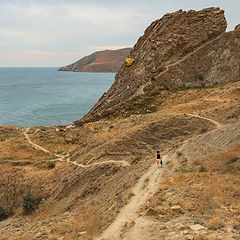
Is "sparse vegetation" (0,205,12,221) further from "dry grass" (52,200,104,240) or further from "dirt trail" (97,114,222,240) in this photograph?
"dirt trail" (97,114,222,240)

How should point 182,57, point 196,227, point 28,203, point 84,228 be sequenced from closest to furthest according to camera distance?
point 196,227 → point 84,228 → point 28,203 → point 182,57

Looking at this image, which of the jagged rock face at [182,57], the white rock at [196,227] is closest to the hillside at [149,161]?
the white rock at [196,227]

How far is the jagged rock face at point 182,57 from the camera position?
4275cm

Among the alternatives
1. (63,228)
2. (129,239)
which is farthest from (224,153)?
(63,228)

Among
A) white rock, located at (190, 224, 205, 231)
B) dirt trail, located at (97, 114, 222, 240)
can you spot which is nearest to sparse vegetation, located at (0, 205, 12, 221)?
dirt trail, located at (97, 114, 222, 240)

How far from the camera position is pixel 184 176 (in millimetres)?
12875

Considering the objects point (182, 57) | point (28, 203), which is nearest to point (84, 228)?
point (28, 203)

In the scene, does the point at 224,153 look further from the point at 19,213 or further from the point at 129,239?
the point at 19,213

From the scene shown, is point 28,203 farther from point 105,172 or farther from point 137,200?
point 137,200

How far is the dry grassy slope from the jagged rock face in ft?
41.6

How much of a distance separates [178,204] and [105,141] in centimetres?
1561

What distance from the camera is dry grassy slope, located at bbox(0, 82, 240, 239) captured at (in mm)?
12338

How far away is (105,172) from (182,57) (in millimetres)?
35083

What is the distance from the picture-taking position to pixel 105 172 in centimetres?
1980
